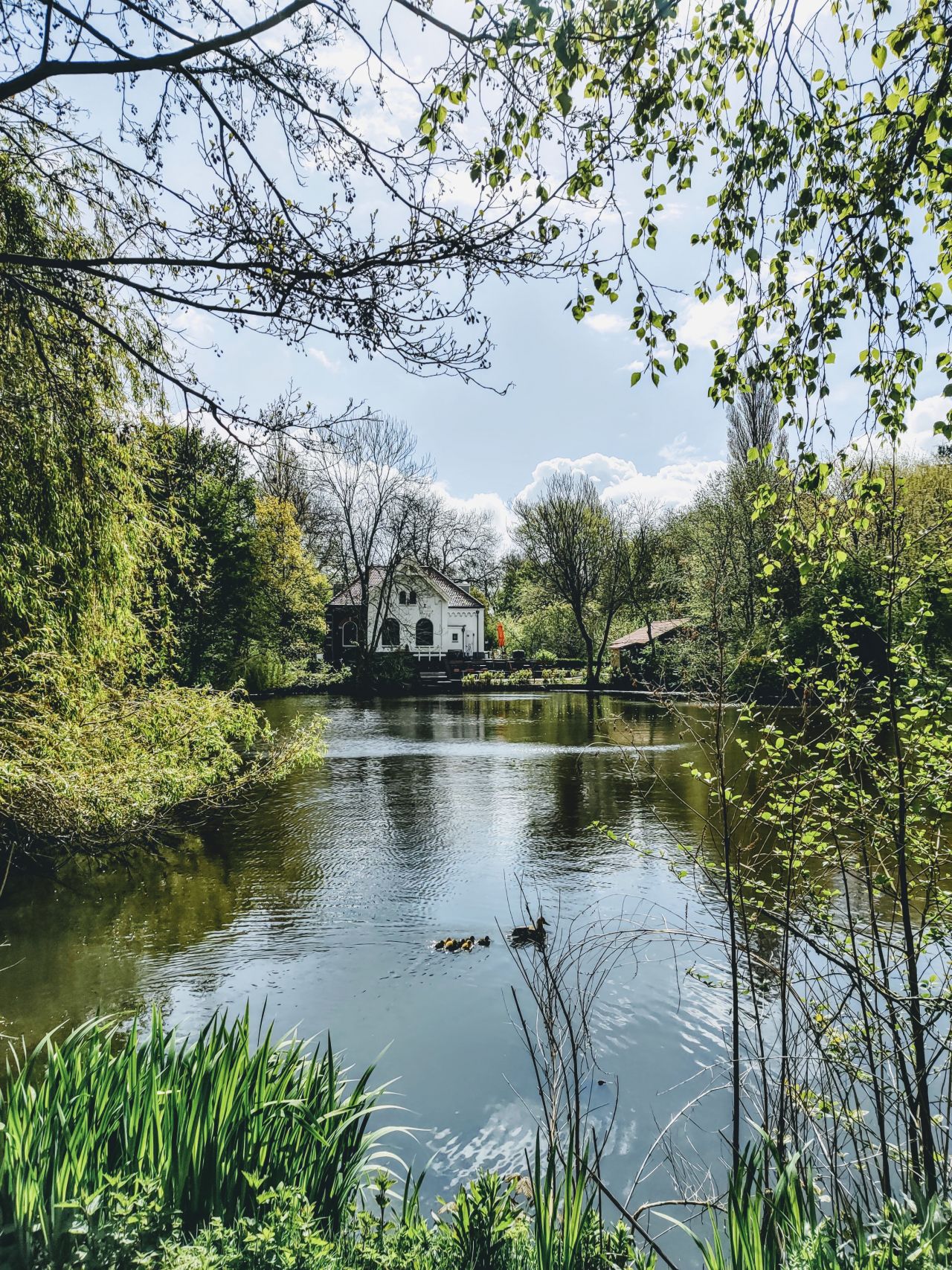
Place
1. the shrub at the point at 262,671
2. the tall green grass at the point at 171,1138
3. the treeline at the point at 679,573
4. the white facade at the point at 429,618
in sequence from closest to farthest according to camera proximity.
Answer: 1. the tall green grass at the point at 171,1138
2. the treeline at the point at 679,573
3. the shrub at the point at 262,671
4. the white facade at the point at 429,618

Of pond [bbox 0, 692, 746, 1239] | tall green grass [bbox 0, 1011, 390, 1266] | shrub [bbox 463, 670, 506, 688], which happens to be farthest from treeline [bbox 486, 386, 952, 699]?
tall green grass [bbox 0, 1011, 390, 1266]

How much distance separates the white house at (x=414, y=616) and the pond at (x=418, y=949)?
3185cm

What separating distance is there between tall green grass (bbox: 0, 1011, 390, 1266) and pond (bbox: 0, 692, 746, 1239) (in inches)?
22.2

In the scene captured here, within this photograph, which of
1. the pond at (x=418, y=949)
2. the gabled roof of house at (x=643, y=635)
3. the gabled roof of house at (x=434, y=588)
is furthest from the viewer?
the gabled roof of house at (x=434, y=588)

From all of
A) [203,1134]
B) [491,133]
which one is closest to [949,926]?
[203,1134]

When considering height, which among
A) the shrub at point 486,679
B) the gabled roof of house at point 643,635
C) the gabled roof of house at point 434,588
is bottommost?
the shrub at point 486,679

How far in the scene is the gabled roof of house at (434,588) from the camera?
1785 inches

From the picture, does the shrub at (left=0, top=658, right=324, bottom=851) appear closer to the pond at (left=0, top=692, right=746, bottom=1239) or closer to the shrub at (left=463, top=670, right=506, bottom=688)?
the pond at (left=0, top=692, right=746, bottom=1239)

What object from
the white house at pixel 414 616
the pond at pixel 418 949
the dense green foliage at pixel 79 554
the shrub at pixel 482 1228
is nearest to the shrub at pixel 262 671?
the white house at pixel 414 616

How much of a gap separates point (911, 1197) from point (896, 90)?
3.85 m

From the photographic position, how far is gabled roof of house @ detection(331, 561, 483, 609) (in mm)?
45344

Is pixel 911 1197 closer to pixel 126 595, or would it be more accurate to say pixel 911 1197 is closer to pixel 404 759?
pixel 126 595

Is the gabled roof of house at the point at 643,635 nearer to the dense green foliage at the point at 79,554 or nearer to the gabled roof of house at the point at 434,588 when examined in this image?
the gabled roof of house at the point at 434,588

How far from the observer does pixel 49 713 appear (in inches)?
253
